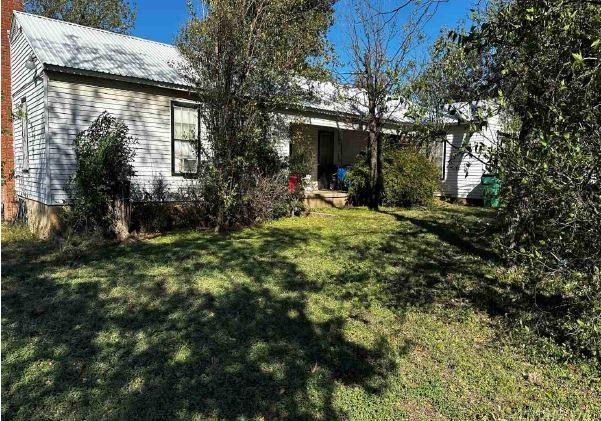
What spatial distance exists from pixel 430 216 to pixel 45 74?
9.51 metres

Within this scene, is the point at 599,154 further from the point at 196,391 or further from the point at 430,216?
the point at 430,216

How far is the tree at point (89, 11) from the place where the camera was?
24.2 m

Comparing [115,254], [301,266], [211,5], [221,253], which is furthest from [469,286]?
[211,5]

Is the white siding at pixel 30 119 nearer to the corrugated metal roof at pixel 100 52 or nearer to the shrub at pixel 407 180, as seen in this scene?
the corrugated metal roof at pixel 100 52

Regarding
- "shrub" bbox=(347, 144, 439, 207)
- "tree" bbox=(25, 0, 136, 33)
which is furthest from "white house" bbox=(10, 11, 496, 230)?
"tree" bbox=(25, 0, 136, 33)

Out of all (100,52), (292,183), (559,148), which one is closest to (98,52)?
(100,52)

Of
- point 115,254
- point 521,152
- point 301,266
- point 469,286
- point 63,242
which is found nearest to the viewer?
point 521,152

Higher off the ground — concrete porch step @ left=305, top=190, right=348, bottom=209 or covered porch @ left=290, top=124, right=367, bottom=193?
covered porch @ left=290, top=124, right=367, bottom=193

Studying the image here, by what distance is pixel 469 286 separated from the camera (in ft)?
18.0

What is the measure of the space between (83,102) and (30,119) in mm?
1818

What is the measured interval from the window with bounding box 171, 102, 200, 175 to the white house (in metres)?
0.02

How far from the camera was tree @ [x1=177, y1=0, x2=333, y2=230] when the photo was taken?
340 inches

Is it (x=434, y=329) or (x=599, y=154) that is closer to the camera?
(x=599, y=154)

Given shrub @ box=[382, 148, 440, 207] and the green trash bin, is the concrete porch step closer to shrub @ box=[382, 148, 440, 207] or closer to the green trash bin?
shrub @ box=[382, 148, 440, 207]
